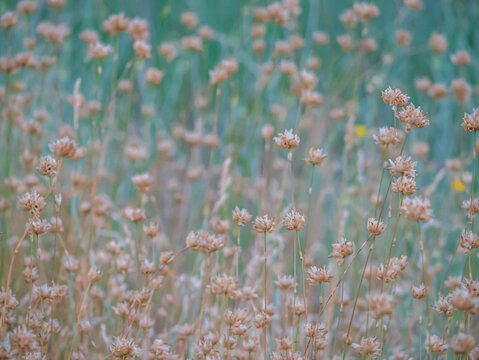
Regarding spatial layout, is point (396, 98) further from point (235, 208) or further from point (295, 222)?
point (235, 208)

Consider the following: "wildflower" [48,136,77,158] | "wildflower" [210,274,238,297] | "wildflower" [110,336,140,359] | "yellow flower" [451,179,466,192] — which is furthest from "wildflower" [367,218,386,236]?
"yellow flower" [451,179,466,192]

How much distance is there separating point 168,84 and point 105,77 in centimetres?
68

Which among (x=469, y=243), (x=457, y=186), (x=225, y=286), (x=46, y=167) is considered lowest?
(x=225, y=286)

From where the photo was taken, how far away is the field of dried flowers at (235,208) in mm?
1149

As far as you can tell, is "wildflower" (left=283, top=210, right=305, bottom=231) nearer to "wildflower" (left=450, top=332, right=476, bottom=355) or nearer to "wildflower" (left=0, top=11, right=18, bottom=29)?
"wildflower" (left=450, top=332, right=476, bottom=355)

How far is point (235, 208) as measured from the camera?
127 centimetres

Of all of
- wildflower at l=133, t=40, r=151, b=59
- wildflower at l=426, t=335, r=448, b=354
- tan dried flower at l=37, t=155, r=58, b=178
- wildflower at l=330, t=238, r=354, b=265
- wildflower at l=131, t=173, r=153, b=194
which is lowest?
wildflower at l=426, t=335, r=448, b=354

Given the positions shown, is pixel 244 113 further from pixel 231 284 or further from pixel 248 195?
pixel 231 284

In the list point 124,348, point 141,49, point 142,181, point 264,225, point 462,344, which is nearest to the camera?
point 462,344

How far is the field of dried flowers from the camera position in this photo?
1.15 metres

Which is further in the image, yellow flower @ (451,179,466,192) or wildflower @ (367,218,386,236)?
yellow flower @ (451,179,466,192)

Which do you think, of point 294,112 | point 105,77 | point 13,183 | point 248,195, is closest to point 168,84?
point 105,77

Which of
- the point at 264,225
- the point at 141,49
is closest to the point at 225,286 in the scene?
the point at 264,225

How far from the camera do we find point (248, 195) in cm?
243
